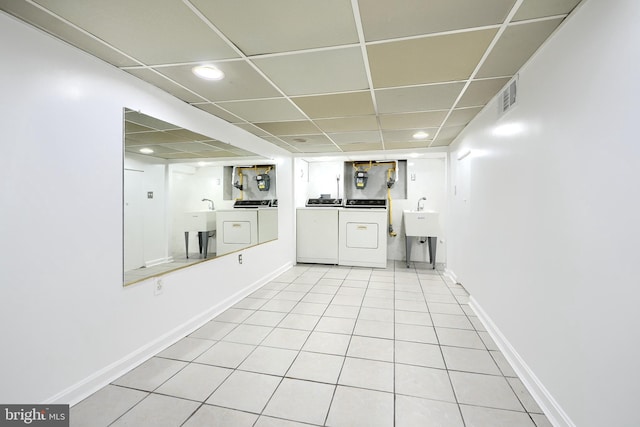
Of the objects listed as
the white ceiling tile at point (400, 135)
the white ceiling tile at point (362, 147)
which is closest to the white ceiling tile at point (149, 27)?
the white ceiling tile at point (400, 135)

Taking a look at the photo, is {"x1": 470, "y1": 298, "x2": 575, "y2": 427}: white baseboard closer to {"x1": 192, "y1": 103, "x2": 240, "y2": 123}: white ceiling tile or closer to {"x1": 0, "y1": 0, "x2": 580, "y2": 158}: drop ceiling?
{"x1": 0, "y1": 0, "x2": 580, "y2": 158}: drop ceiling

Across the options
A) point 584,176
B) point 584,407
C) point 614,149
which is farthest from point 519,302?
point 614,149

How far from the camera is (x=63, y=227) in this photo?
1697 mm

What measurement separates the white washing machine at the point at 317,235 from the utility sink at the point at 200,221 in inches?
100.0

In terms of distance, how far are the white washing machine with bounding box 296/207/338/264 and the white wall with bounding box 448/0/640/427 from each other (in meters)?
3.54

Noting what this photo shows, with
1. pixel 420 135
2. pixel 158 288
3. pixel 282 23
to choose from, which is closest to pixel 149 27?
pixel 282 23

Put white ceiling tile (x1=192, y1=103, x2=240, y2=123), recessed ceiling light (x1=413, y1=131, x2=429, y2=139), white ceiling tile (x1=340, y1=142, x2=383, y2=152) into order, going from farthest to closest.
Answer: white ceiling tile (x1=340, y1=142, x2=383, y2=152)
recessed ceiling light (x1=413, y1=131, x2=429, y2=139)
white ceiling tile (x1=192, y1=103, x2=240, y2=123)

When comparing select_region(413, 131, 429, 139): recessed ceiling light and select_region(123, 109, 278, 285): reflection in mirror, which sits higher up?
select_region(413, 131, 429, 139): recessed ceiling light

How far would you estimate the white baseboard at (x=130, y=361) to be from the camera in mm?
1708

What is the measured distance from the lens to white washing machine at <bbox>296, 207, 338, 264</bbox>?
5.63 meters

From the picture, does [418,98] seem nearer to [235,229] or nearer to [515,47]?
[515,47]

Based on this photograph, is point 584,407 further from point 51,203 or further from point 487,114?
point 51,203

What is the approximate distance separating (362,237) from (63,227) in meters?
4.50

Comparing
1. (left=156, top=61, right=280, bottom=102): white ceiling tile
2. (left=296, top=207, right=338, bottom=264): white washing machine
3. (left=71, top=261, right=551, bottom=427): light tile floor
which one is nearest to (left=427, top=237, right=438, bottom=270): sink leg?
(left=296, top=207, right=338, bottom=264): white washing machine
